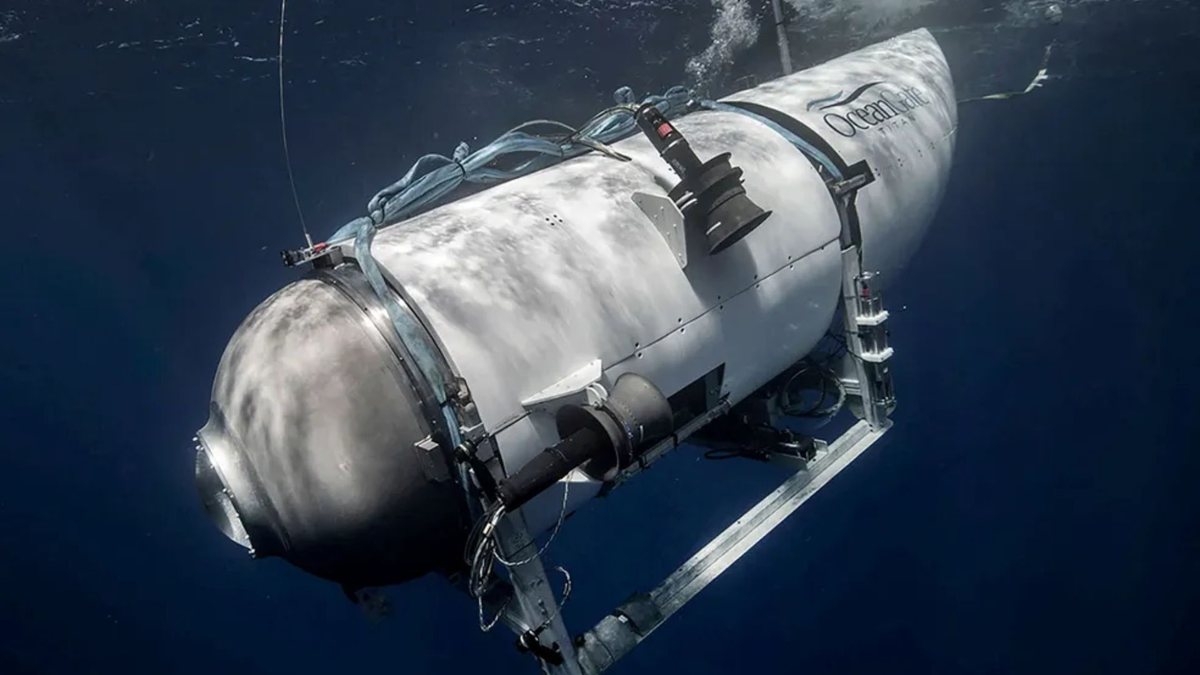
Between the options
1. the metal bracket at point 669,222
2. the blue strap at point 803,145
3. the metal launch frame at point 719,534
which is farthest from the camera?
the blue strap at point 803,145

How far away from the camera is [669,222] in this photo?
367 cm

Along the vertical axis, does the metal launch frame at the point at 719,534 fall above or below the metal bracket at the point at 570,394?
below

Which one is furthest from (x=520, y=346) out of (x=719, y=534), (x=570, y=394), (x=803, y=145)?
(x=803, y=145)

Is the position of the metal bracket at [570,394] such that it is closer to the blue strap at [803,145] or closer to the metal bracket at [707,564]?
the metal bracket at [707,564]

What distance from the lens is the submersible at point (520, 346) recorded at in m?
2.71

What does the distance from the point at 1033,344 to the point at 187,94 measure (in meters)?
21.3

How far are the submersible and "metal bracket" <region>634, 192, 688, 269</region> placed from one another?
0.01 metres

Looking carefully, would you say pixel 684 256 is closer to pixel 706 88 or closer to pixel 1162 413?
pixel 706 88

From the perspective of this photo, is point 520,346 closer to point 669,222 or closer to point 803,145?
point 669,222

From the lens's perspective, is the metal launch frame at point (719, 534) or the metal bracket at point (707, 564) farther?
the metal bracket at point (707, 564)

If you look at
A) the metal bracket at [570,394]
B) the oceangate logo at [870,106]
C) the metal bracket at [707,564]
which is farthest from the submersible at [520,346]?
the oceangate logo at [870,106]

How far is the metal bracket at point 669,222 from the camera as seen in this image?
11.9ft

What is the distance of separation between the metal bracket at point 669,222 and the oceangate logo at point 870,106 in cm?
201

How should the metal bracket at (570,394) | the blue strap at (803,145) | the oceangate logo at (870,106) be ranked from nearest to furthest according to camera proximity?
the metal bracket at (570,394) → the blue strap at (803,145) → the oceangate logo at (870,106)
